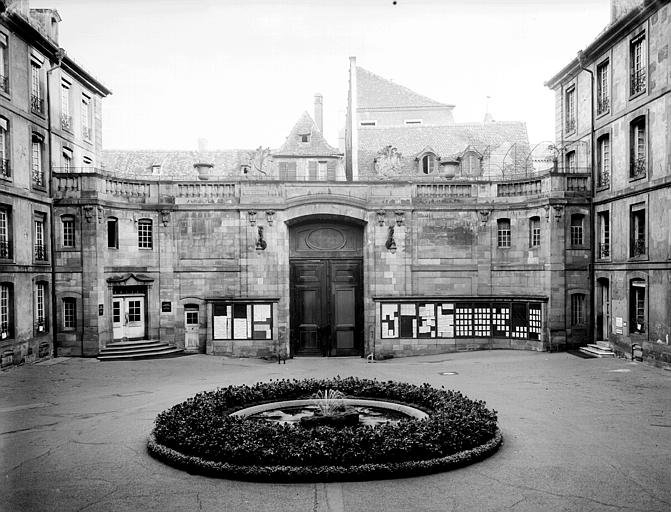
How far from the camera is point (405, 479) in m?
11.4

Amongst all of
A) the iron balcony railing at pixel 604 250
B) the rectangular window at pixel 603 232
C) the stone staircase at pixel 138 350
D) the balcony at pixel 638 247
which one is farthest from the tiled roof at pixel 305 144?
the balcony at pixel 638 247

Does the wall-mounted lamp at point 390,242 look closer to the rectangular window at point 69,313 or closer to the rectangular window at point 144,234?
the rectangular window at point 144,234

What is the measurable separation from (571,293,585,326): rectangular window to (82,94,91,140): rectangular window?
27.3 metres

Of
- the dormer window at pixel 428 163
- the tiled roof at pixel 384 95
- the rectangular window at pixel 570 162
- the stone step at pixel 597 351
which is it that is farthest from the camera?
the tiled roof at pixel 384 95

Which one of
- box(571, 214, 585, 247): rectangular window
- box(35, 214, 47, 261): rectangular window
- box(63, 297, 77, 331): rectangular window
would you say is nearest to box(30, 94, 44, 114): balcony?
box(35, 214, 47, 261): rectangular window

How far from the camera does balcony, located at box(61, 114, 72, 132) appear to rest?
29970mm

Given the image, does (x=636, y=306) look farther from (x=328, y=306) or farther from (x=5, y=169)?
(x=5, y=169)

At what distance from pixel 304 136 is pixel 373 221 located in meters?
16.3

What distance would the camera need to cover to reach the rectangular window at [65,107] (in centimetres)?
3013

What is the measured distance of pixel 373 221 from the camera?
29766 millimetres

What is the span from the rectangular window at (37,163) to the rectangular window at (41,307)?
15.2 ft

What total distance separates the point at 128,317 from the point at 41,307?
3955 mm

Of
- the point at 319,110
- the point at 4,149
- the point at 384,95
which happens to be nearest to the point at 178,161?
the point at 319,110

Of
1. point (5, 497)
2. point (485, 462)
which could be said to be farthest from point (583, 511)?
point (5, 497)
